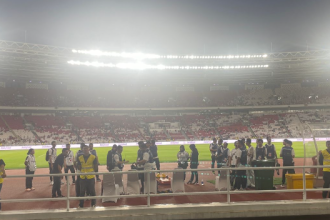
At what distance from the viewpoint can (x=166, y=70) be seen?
47812 mm

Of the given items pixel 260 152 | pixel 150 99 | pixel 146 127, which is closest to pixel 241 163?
pixel 260 152

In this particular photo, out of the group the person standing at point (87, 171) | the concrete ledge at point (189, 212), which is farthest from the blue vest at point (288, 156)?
the person standing at point (87, 171)

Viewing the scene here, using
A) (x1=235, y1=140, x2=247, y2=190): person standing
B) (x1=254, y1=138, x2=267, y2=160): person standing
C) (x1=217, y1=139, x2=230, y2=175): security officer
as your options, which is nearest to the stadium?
(x1=217, y1=139, x2=230, y2=175): security officer

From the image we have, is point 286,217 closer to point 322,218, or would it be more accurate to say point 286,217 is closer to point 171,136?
point 322,218

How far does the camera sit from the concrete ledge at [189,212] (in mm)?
6465

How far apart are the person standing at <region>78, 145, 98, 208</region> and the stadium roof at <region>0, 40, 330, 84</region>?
88.0ft

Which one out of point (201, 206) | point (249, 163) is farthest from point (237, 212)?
point (249, 163)

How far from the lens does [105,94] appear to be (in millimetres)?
58875

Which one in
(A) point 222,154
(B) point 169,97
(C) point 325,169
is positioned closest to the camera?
(C) point 325,169

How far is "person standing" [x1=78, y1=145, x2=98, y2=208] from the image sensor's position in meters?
7.35

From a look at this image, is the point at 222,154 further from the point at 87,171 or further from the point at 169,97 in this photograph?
the point at 169,97

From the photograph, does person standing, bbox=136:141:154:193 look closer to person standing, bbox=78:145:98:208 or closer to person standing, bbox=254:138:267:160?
person standing, bbox=78:145:98:208

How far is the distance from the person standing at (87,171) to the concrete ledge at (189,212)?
763 millimetres

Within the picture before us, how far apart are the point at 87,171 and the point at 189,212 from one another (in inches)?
125
